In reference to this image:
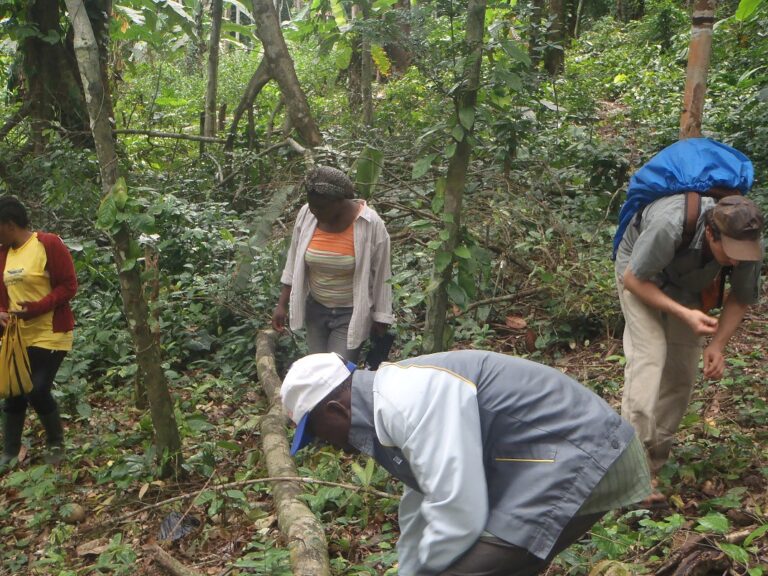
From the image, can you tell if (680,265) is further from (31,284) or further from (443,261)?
(31,284)

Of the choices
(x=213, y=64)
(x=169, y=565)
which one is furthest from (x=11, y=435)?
(x=213, y=64)

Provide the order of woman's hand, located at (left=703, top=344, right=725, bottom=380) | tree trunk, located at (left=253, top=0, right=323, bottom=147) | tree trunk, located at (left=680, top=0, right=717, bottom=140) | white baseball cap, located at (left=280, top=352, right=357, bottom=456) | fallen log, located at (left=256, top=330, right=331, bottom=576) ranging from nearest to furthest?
white baseball cap, located at (left=280, top=352, right=357, bottom=456) → fallen log, located at (left=256, top=330, right=331, bottom=576) → woman's hand, located at (left=703, top=344, right=725, bottom=380) → tree trunk, located at (left=680, top=0, right=717, bottom=140) → tree trunk, located at (left=253, top=0, right=323, bottom=147)

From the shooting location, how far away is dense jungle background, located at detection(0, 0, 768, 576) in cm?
429

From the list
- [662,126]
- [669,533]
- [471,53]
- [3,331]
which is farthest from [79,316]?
[662,126]

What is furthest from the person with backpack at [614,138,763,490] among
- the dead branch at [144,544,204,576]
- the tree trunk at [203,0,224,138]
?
the tree trunk at [203,0,224,138]

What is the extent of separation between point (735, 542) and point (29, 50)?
386 inches

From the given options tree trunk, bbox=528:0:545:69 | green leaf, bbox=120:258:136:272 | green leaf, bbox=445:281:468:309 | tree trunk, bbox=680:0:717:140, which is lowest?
green leaf, bbox=445:281:468:309

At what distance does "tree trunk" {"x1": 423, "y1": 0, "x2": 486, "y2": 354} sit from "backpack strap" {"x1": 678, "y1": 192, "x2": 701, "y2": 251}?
1.46 meters

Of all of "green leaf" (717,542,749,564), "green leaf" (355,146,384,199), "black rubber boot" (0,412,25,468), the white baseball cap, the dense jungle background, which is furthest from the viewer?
"green leaf" (355,146,384,199)

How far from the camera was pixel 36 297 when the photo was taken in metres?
5.48

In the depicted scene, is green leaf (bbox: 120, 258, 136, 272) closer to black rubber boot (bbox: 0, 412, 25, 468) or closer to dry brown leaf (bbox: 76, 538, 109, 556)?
dry brown leaf (bbox: 76, 538, 109, 556)

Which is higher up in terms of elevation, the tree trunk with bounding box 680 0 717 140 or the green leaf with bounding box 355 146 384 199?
the tree trunk with bounding box 680 0 717 140

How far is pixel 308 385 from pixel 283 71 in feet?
25.6

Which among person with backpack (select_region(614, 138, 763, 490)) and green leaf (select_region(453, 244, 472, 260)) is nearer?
person with backpack (select_region(614, 138, 763, 490))
